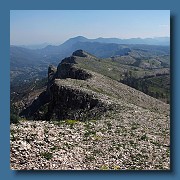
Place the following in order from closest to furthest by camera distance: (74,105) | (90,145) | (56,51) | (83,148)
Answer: (83,148)
(90,145)
(74,105)
(56,51)

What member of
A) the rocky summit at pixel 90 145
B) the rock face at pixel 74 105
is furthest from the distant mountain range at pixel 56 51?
the rocky summit at pixel 90 145

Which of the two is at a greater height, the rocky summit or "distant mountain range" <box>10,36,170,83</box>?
"distant mountain range" <box>10,36,170,83</box>

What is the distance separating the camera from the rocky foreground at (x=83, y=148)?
10.3m

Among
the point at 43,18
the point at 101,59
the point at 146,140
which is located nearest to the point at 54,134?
the point at 146,140

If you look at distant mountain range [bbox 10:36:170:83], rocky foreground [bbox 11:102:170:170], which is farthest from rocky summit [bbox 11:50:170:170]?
distant mountain range [bbox 10:36:170:83]

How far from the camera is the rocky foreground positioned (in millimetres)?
10328

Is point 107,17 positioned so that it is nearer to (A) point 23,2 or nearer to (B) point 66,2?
(B) point 66,2

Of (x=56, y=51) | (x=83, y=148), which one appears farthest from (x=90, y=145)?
(x=56, y=51)

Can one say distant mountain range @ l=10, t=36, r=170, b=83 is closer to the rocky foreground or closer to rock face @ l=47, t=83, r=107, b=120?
rock face @ l=47, t=83, r=107, b=120

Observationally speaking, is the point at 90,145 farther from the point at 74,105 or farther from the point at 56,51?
the point at 56,51

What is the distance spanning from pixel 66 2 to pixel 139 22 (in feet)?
7.99

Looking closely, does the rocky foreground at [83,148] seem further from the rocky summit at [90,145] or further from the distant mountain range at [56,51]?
A: the distant mountain range at [56,51]

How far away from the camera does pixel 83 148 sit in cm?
1073

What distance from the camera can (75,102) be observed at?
18922 mm
